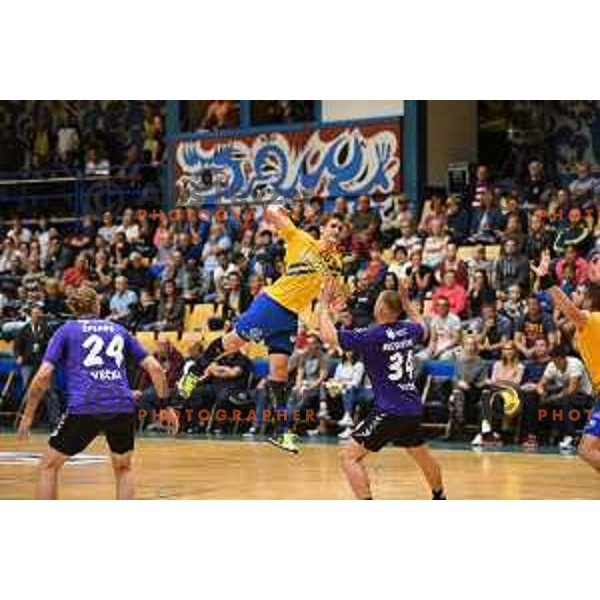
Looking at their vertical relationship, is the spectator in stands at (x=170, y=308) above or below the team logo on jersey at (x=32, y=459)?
above

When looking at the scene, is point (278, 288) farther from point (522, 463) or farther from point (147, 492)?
point (522, 463)

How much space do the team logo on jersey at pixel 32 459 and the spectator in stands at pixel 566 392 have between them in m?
5.62

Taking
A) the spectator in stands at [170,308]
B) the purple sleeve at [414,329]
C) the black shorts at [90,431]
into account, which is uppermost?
the purple sleeve at [414,329]

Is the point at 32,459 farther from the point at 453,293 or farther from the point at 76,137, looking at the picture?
the point at 76,137

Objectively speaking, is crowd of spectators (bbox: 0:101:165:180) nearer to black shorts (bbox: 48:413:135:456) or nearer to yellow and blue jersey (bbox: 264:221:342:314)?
yellow and blue jersey (bbox: 264:221:342:314)

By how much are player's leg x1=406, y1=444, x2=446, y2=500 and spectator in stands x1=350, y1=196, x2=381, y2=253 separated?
1127 cm

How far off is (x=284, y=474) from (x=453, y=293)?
6.55 meters

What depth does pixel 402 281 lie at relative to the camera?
20.7 m

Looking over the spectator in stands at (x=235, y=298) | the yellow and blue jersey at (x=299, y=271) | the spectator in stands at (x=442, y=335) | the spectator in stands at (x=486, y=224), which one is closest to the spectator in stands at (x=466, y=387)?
the spectator in stands at (x=442, y=335)

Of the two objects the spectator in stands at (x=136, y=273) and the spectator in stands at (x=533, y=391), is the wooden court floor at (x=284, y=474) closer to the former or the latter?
the spectator in stands at (x=533, y=391)

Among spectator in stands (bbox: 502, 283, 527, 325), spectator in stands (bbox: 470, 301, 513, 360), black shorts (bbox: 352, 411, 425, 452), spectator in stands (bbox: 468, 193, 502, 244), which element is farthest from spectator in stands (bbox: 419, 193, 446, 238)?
black shorts (bbox: 352, 411, 425, 452)

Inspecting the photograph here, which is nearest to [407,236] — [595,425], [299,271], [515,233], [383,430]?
[515,233]

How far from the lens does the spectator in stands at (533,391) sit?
1798 cm
